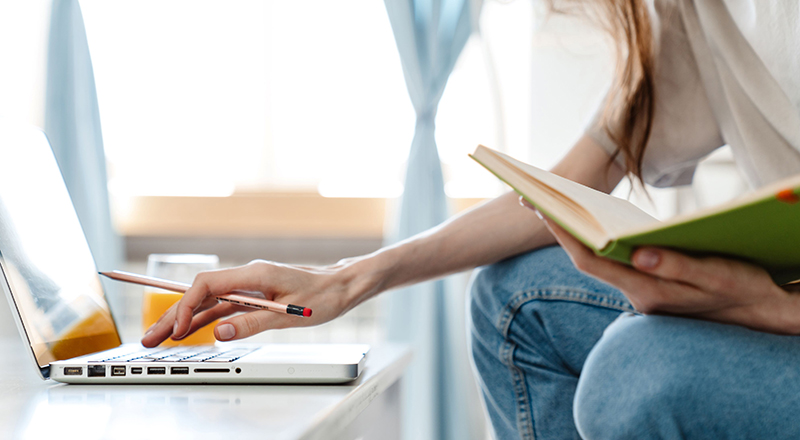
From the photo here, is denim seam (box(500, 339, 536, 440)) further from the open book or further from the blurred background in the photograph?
the blurred background

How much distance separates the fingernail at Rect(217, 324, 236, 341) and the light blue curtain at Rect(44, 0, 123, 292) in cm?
129

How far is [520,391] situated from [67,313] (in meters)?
0.53

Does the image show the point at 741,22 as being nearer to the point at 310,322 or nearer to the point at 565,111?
the point at 310,322

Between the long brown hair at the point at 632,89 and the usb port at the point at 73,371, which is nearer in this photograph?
the usb port at the point at 73,371

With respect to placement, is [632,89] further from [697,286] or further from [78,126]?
[78,126]

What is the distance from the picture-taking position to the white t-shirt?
0.72 metres

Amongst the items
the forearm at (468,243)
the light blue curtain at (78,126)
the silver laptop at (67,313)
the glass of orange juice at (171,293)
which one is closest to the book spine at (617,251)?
the silver laptop at (67,313)

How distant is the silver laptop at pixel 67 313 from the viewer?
1.74 feet

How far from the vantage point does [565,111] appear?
1627mm

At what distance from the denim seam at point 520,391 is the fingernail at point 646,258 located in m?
0.36

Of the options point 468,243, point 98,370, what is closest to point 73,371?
point 98,370

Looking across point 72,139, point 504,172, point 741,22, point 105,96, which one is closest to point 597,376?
point 504,172

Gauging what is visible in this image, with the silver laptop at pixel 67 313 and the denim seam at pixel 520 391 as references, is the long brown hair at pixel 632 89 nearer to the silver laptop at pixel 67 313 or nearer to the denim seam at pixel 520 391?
the denim seam at pixel 520 391

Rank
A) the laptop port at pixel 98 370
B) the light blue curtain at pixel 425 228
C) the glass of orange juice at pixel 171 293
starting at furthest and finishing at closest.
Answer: the light blue curtain at pixel 425 228
the glass of orange juice at pixel 171 293
the laptop port at pixel 98 370
